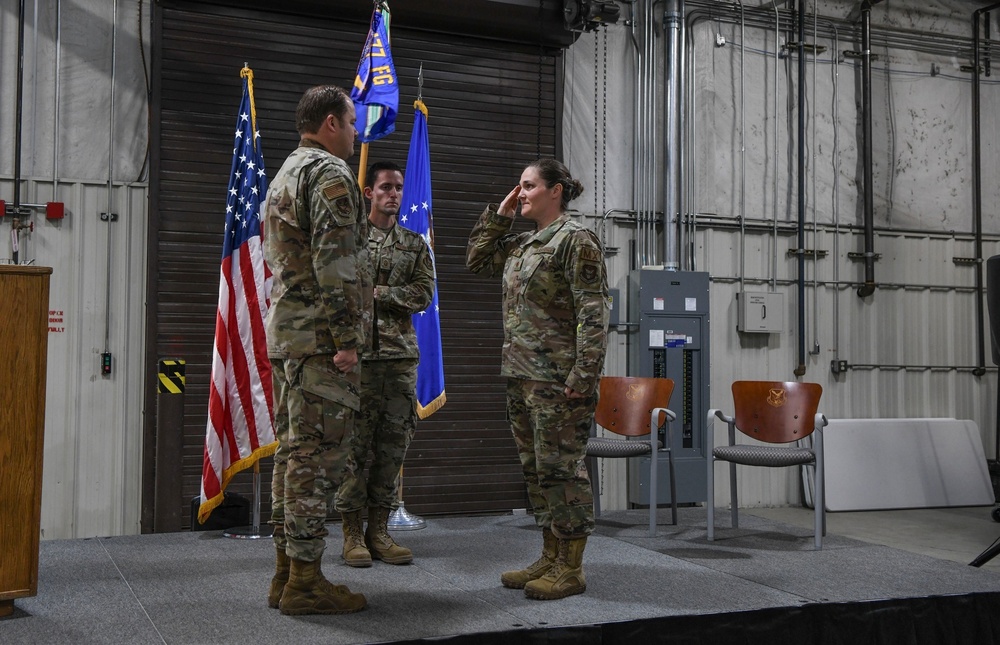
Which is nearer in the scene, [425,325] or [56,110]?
[425,325]

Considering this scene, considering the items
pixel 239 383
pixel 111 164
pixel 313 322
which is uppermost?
pixel 111 164

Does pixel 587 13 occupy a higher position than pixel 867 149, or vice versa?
pixel 587 13

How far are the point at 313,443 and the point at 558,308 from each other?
1068mm

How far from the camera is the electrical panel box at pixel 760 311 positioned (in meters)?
6.48

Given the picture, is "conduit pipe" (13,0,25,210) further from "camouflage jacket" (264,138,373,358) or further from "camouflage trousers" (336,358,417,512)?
"camouflage jacket" (264,138,373,358)

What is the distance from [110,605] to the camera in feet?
10.3

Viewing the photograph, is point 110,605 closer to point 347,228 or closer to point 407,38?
point 347,228

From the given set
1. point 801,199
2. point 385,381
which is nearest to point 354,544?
point 385,381

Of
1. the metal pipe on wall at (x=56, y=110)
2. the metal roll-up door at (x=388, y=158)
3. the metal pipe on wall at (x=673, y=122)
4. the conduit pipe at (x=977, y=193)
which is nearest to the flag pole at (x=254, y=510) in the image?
the metal roll-up door at (x=388, y=158)

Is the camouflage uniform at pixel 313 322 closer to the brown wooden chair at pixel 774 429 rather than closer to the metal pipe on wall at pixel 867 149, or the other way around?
the brown wooden chair at pixel 774 429

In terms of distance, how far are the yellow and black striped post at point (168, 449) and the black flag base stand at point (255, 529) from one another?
1.48ft

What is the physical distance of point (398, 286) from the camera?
399 centimetres

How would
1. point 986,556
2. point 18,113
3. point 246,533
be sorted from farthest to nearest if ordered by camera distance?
point 18,113 → point 246,533 → point 986,556

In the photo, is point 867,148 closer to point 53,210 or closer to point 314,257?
point 314,257
